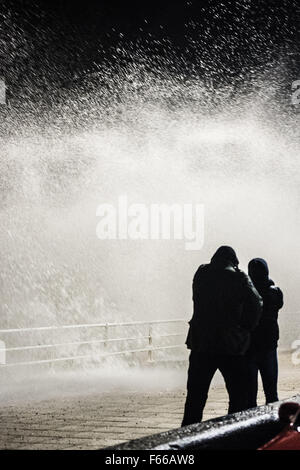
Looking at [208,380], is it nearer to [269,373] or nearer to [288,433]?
[269,373]

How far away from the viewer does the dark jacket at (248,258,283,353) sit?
730 cm

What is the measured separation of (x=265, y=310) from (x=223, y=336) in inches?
63.9

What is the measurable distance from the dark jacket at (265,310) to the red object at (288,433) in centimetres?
420

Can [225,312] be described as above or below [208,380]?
above

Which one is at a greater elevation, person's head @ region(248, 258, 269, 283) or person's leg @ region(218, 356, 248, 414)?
person's head @ region(248, 258, 269, 283)

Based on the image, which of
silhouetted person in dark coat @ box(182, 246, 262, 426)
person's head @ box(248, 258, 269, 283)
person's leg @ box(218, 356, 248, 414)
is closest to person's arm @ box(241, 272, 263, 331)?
silhouetted person in dark coat @ box(182, 246, 262, 426)

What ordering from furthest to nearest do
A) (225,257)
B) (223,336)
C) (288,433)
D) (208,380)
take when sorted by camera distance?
(225,257), (208,380), (223,336), (288,433)

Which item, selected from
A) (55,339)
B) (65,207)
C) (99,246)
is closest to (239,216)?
(65,207)

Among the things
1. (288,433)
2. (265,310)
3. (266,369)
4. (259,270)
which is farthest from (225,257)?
(288,433)

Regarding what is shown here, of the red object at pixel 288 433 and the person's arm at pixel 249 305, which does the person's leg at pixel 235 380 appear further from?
the red object at pixel 288 433

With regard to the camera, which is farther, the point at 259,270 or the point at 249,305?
the point at 259,270

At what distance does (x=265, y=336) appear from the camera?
730cm

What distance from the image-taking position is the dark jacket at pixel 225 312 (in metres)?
Result: 5.86

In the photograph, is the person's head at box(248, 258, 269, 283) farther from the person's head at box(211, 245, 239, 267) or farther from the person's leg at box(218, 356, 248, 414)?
the person's leg at box(218, 356, 248, 414)
